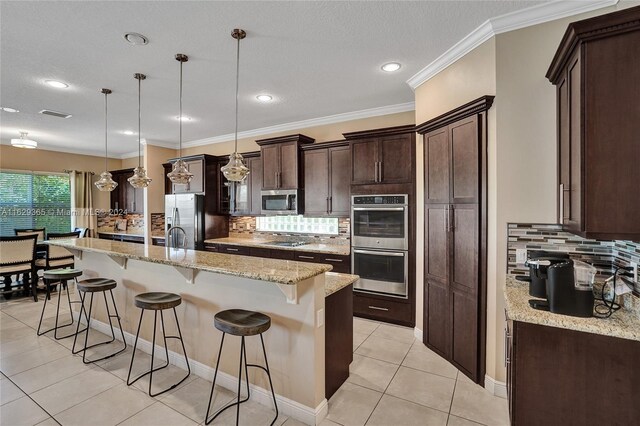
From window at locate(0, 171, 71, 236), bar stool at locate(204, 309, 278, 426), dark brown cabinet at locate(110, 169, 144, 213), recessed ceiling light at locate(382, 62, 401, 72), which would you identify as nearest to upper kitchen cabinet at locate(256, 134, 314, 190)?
recessed ceiling light at locate(382, 62, 401, 72)

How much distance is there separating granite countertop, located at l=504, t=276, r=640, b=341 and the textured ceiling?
6.83ft

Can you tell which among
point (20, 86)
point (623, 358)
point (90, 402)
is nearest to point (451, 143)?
point (623, 358)

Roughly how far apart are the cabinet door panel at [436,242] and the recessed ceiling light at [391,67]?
145cm

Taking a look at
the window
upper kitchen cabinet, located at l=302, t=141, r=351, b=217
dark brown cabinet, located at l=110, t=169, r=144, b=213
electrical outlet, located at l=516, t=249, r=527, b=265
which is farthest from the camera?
dark brown cabinet, located at l=110, t=169, r=144, b=213

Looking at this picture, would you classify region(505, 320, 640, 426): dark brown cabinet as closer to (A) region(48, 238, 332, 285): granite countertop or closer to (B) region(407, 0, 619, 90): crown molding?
(A) region(48, 238, 332, 285): granite countertop

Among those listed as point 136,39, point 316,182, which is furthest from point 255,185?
point 136,39

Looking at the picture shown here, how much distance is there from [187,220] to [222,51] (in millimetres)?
3584

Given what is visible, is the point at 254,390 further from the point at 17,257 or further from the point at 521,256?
the point at 17,257

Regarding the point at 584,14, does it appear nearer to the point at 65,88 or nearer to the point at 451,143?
the point at 451,143

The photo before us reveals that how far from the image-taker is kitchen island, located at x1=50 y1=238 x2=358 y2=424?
211 cm

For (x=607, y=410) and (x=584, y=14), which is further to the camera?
(x=584, y=14)

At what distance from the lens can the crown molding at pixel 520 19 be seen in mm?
2143

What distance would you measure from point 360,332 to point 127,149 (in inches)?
281

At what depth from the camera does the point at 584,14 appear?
217 centimetres
